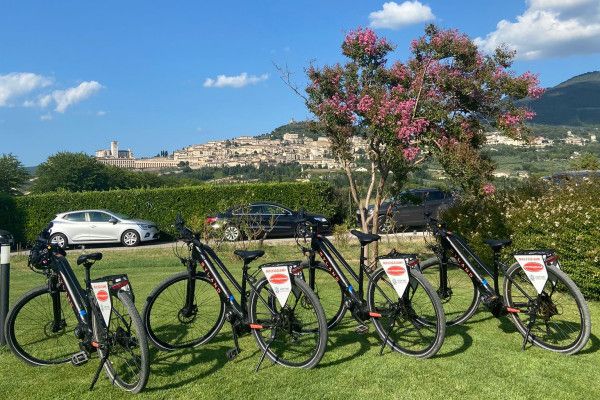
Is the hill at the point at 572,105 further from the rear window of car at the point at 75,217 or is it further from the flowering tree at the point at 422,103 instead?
the flowering tree at the point at 422,103

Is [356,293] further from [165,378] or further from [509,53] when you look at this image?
[509,53]

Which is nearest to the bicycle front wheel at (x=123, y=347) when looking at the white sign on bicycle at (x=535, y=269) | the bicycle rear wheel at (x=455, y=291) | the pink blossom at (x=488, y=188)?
the bicycle rear wheel at (x=455, y=291)

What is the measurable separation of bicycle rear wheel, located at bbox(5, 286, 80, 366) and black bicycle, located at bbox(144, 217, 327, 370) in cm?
73

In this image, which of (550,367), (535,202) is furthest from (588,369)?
(535,202)

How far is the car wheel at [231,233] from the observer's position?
43.1 ft

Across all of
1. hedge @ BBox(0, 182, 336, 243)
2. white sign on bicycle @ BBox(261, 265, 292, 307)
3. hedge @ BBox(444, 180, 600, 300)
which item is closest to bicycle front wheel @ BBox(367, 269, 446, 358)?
white sign on bicycle @ BBox(261, 265, 292, 307)

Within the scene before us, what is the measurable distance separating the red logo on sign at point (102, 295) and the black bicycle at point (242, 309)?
2.21 feet

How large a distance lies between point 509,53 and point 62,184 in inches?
1790

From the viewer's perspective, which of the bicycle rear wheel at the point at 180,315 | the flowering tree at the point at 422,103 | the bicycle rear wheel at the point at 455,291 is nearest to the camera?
the bicycle rear wheel at the point at 180,315

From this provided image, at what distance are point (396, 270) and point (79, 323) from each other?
2493mm

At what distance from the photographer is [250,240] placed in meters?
13.0

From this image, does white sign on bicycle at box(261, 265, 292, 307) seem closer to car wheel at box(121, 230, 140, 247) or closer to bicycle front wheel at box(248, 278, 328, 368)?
bicycle front wheel at box(248, 278, 328, 368)

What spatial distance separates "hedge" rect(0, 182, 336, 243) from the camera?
66.0ft

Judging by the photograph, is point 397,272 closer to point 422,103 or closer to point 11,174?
point 422,103
